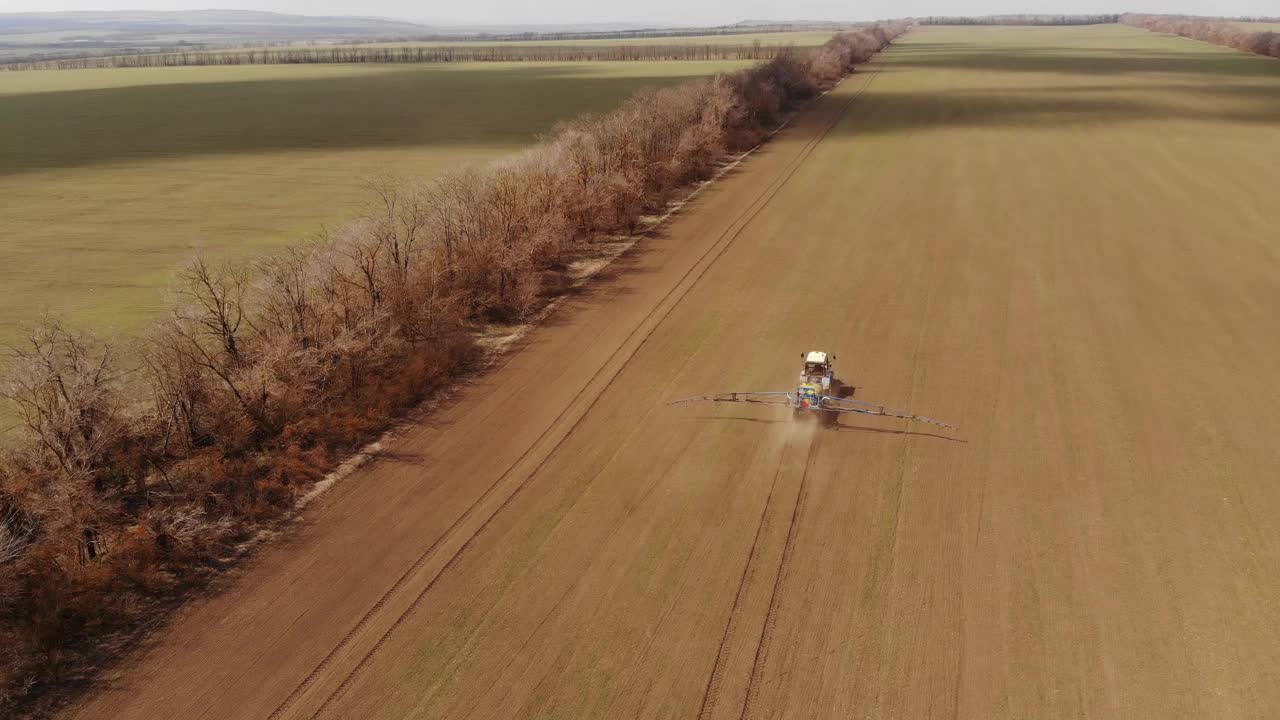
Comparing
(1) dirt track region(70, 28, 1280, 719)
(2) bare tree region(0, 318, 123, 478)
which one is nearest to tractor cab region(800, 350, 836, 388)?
(1) dirt track region(70, 28, 1280, 719)

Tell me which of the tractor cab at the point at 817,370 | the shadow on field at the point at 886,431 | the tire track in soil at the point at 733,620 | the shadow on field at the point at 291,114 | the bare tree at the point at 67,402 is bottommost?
the tire track in soil at the point at 733,620

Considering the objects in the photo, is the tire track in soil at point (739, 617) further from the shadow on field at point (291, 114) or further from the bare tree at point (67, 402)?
the shadow on field at point (291, 114)

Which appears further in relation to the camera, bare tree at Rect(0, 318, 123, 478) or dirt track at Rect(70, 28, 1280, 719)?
bare tree at Rect(0, 318, 123, 478)

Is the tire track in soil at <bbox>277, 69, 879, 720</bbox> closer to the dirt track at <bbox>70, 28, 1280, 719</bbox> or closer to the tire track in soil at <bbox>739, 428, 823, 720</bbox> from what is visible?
the dirt track at <bbox>70, 28, 1280, 719</bbox>

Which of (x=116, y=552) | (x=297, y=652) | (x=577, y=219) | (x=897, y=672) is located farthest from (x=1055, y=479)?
(x=577, y=219)

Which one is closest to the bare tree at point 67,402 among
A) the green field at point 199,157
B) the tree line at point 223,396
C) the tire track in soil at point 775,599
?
the tree line at point 223,396

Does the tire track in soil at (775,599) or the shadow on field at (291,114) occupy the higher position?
the shadow on field at (291,114)
